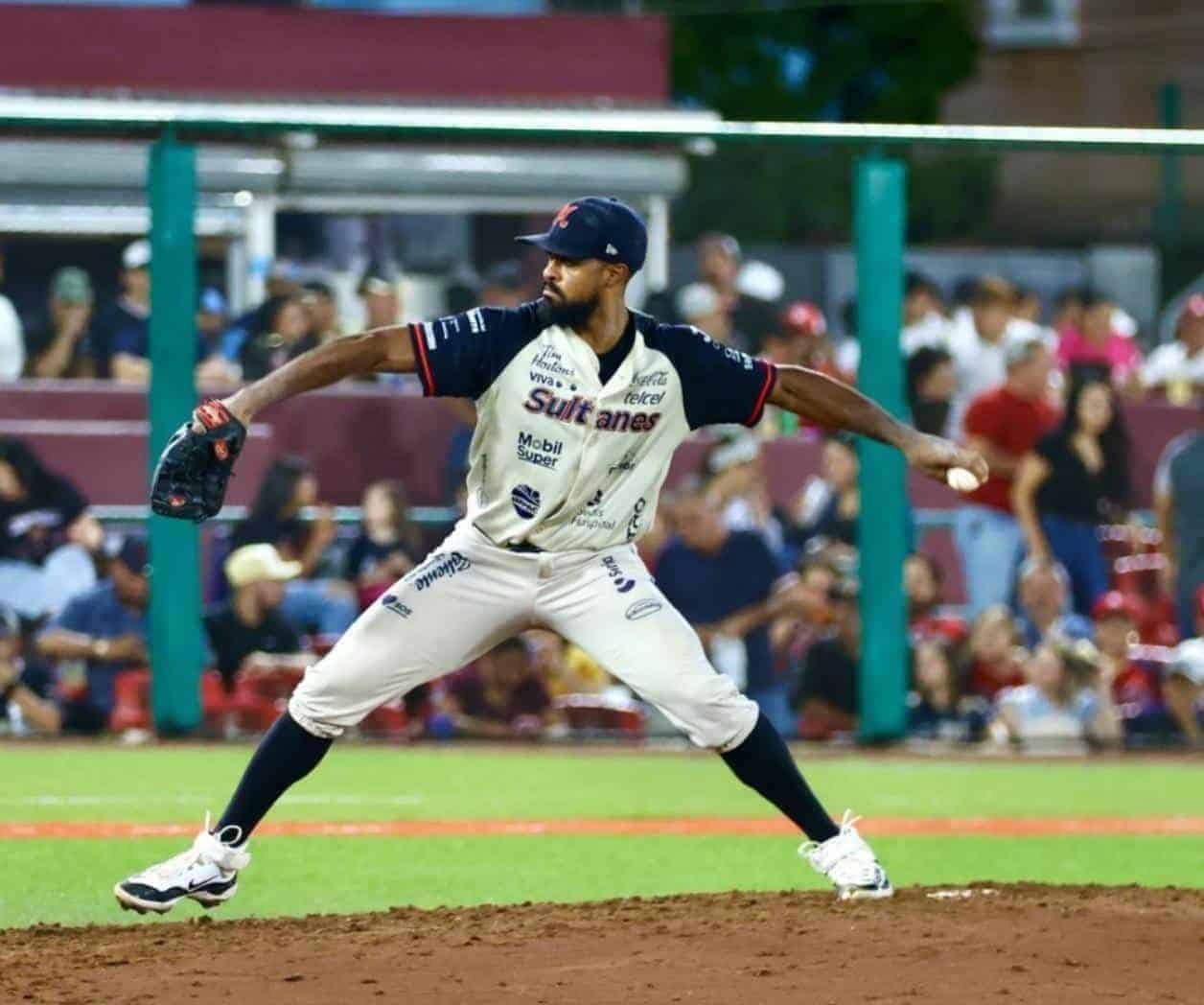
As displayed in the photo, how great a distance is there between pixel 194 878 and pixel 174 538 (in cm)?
510

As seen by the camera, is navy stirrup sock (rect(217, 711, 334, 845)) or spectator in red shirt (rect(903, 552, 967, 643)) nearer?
navy stirrup sock (rect(217, 711, 334, 845))

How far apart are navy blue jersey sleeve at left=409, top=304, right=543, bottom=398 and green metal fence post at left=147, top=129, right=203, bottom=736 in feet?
16.8

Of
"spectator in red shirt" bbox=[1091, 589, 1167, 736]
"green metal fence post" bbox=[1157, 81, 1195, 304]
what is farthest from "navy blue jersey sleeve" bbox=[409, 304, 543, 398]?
"green metal fence post" bbox=[1157, 81, 1195, 304]

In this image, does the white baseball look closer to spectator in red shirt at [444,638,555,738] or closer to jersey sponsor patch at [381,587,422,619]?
jersey sponsor patch at [381,587,422,619]

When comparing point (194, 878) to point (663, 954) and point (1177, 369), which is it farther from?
point (1177, 369)

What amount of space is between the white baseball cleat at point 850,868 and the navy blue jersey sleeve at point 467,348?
1588mm

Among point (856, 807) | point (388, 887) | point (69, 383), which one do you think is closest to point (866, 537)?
point (856, 807)

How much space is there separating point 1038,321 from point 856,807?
3491 millimetres

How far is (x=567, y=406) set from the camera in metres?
6.27

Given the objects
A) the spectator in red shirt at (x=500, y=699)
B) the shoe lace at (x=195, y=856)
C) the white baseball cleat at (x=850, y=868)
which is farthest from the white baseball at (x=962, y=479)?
the spectator in red shirt at (x=500, y=699)

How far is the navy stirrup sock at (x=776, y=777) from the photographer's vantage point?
6543 mm

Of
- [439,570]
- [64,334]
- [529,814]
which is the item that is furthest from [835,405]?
[64,334]

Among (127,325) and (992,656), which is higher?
(127,325)

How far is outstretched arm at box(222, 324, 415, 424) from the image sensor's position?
19.5ft
